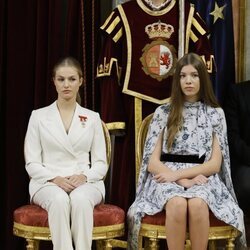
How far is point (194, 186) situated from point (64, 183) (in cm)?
73

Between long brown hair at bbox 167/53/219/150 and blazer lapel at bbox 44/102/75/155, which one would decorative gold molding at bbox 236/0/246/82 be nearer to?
long brown hair at bbox 167/53/219/150

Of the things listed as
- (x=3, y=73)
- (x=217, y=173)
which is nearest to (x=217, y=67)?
(x=217, y=173)

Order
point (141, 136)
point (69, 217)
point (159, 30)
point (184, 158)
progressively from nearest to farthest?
point (69, 217) < point (184, 158) < point (141, 136) < point (159, 30)

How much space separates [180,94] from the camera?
12.5 feet

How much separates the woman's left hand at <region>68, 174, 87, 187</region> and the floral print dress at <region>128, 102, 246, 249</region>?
1.06ft

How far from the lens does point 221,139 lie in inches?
148

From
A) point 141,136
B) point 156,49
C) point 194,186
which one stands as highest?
point 156,49

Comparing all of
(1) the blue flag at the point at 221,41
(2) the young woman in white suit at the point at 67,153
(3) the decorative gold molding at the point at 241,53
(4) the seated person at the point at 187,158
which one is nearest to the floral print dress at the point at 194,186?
(4) the seated person at the point at 187,158

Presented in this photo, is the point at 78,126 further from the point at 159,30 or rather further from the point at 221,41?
the point at 221,41

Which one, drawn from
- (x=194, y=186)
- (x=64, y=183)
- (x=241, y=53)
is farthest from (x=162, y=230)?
(x=241, y=53)

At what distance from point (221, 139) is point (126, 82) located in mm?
784

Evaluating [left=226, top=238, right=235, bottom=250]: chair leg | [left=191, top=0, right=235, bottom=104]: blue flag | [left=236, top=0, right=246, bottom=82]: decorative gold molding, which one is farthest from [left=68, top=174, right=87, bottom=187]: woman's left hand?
[left=236, top=0, right=246, bottom=82]: decorative gold molding

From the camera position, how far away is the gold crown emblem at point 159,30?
13.8 ft

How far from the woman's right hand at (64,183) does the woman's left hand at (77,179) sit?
2cm
